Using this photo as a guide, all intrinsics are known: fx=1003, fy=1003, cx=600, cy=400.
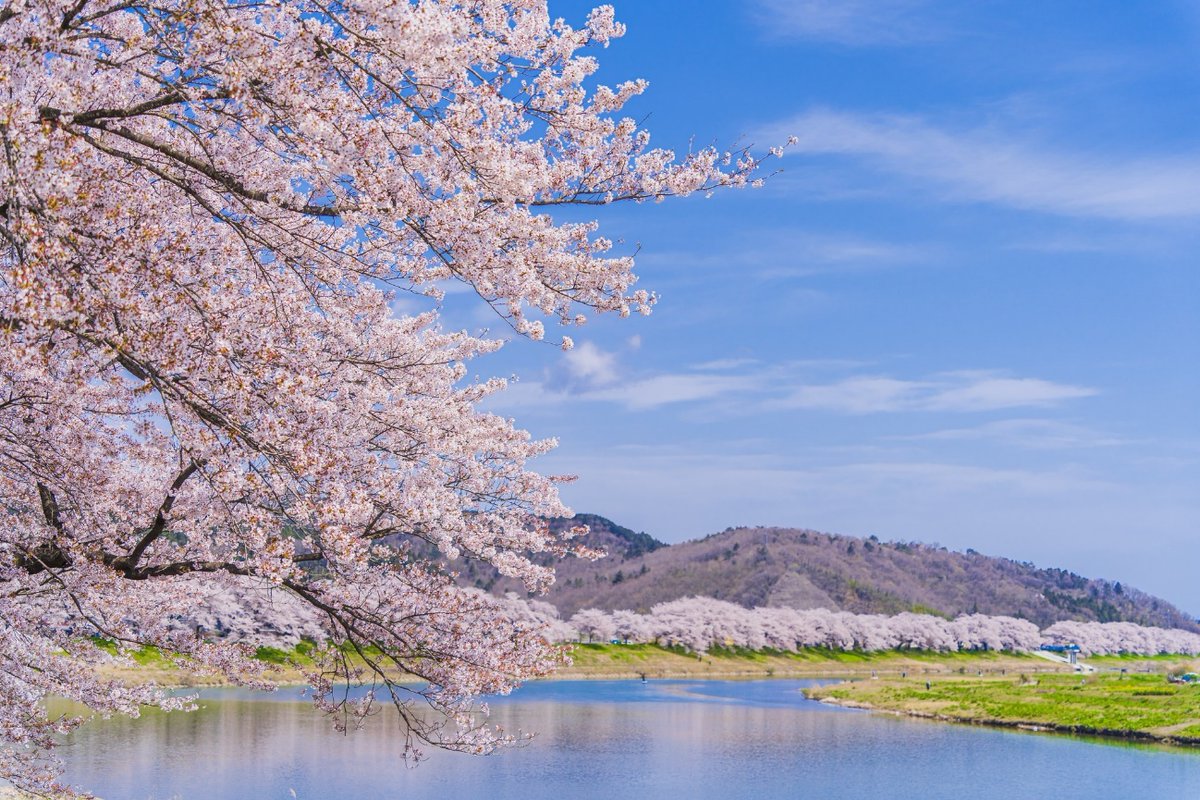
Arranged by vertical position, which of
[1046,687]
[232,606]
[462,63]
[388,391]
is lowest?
[1046,687]

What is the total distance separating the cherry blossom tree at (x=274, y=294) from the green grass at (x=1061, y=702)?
1748 inches

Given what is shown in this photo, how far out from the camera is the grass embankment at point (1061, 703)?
1768 inches

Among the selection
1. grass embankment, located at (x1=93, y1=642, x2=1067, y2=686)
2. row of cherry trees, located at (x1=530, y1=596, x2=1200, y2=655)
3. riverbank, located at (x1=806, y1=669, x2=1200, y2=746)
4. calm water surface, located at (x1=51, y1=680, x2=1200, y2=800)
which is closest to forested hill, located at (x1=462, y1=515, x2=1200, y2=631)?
row of cherry trees, located at (x1=530, y1=596, x2=1200, y2=655)

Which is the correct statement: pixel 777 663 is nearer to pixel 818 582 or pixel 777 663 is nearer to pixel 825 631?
pixel 825 631

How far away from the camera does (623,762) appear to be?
3491cm

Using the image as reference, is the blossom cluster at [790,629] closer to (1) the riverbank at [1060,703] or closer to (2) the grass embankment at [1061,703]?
(1) the riverbank at [1060,703]

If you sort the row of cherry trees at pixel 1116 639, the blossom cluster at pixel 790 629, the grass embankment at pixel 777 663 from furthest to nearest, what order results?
the row of cherry trees at pixel 1116 639
the blossom cluster at pixel 790 629
the grass embankment at pixel 777 663

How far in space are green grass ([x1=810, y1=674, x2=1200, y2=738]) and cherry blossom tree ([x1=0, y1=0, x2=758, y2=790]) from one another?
44.4 meters

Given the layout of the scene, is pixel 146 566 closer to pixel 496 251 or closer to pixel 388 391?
pixel 388 391

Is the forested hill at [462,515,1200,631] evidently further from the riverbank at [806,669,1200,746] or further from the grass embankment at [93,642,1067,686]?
the riverbank at [806,669,1200,746]

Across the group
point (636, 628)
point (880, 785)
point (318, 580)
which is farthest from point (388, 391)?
point (636, 628)

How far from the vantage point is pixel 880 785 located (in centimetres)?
3159

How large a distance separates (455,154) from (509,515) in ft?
16.5

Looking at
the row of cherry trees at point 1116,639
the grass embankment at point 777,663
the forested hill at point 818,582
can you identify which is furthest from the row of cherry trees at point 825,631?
the forested hill at point 818,582
